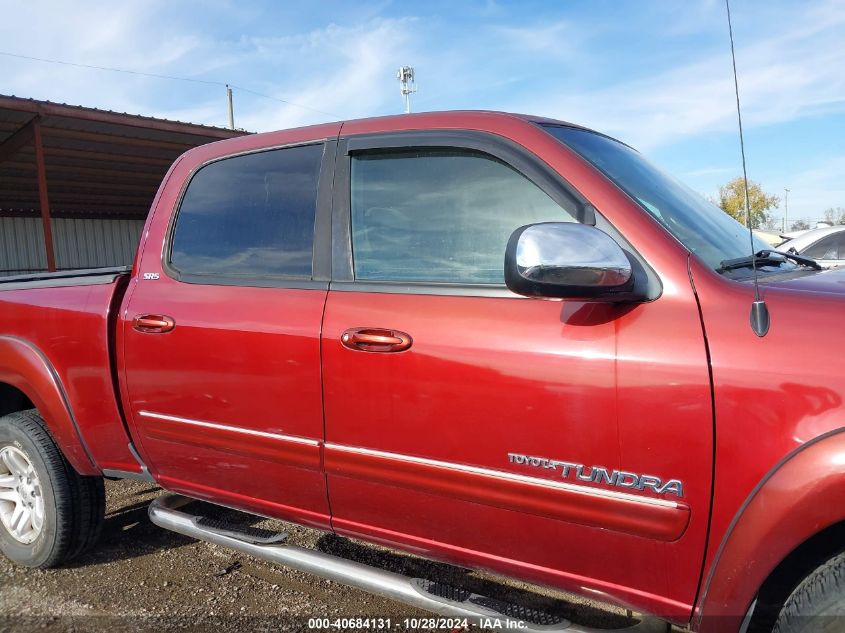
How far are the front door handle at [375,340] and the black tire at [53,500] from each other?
185cm

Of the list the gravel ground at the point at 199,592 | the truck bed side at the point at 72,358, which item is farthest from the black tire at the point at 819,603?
the truck bed side at the point at 72,358

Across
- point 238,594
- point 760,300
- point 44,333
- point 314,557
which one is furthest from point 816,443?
point 44,333

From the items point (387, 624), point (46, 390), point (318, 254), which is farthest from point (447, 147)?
point (46, 390)

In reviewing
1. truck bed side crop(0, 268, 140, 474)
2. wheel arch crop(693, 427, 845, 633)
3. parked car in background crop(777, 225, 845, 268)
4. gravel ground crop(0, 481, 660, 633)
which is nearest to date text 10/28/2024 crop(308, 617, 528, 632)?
gravel ground crop(0, 481, 660, 633)

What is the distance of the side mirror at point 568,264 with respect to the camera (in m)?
1.72

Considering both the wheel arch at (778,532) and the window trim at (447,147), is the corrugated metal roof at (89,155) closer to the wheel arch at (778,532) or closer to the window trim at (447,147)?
the window trim at (447,147)

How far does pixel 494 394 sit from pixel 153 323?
4.96ft

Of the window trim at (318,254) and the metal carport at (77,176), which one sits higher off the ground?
the metal carport at (77,176)

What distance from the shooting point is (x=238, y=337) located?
8.10 ft

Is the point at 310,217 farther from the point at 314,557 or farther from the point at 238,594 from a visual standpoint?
the point at 238,594

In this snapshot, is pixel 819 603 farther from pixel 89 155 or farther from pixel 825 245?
pixel 89 155

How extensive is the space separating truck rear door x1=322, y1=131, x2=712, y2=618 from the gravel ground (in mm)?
690

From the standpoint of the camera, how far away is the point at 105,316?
9.35ft

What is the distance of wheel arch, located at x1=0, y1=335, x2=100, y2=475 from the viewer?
3.02 metres
